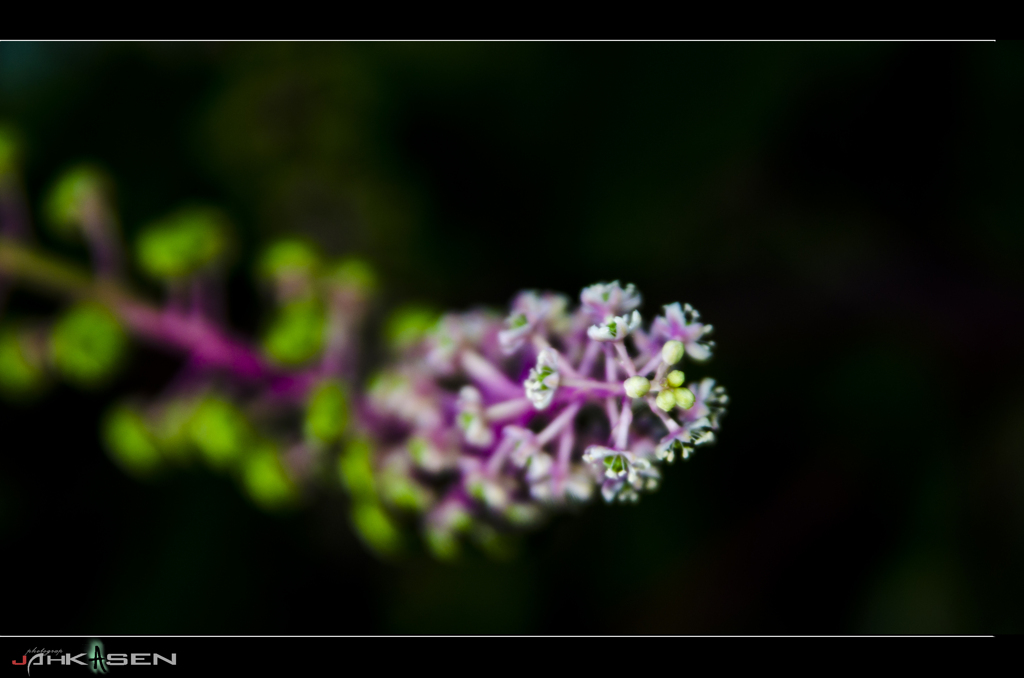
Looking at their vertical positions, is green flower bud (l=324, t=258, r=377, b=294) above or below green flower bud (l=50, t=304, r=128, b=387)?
above

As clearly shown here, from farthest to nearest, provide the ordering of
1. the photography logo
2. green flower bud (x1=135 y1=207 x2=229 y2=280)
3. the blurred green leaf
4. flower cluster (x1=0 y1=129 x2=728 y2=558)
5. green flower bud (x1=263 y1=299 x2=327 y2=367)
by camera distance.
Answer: the photography logo, the blurred green leaf, green flower bud (x1=135 y1=207 x2=229 y2=280), green flower bud (x1=263 y1=299 x2=327 y2=367), flower cluster (x1=0 y1=129 x2=728 y2=558)

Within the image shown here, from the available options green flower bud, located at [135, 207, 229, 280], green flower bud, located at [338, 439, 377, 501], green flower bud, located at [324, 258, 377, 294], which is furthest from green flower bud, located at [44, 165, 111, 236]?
green flower bud, located at [338, 439, 377, 501]

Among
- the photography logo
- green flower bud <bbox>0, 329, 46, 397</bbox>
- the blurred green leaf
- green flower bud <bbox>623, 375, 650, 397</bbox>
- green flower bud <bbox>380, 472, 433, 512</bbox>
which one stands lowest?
the photography logo

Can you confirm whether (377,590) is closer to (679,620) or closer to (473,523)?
(679,620)

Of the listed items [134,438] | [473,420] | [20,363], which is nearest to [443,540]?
[473,420]

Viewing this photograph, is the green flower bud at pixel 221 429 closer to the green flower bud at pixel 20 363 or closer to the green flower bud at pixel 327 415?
the green flower bud at pixel 327 415

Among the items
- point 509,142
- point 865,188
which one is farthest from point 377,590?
point 865,188

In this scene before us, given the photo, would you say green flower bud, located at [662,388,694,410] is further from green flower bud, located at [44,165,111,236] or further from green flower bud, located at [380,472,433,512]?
green flower bud, located at [44,165,111,236]

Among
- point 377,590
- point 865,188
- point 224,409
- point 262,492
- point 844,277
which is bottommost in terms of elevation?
point 377,590
